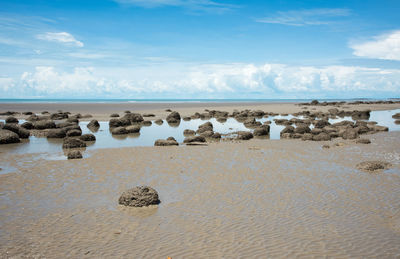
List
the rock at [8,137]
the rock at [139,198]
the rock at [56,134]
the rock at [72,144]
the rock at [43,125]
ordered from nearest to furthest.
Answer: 1. the rock at [139,198]
2. the rock at [72,144]
3. the rock at [8,137]
4. the rock at [56,134]
5. the rock at [43,125]

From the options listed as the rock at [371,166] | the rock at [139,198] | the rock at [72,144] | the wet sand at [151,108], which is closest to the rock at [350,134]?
the rock at [371,166]

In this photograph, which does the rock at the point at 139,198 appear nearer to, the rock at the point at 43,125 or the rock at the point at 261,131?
the rock at the point at 261,131

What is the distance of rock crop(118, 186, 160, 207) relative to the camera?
8188 millimetres

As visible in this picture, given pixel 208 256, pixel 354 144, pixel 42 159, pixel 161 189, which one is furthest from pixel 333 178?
pixel 42 159

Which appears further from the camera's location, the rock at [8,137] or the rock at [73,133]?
the rock at [73,133]

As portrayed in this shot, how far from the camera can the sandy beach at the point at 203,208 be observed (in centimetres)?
614

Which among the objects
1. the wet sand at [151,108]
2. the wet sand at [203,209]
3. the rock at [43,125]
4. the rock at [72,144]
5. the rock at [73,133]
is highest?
the wet sand at [151,108]

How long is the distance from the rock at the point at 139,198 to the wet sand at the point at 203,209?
205mm

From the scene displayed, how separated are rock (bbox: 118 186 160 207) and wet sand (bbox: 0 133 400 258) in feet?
0.67

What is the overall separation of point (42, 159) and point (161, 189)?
6.98m

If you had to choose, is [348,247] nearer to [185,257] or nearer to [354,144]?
[185,257]

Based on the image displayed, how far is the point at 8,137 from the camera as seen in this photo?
60.2 ft

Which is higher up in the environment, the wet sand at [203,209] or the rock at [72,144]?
the rock at [72,144]

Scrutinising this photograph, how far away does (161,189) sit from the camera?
976 cm
